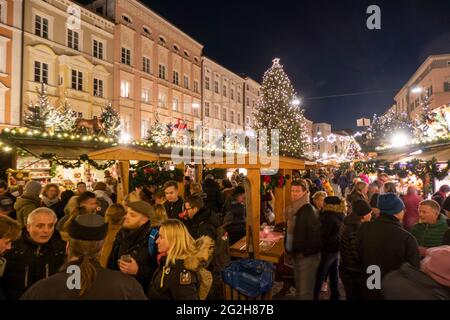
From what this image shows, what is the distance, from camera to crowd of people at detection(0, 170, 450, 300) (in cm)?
221

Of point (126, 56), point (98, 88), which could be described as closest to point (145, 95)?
point (126, 56)

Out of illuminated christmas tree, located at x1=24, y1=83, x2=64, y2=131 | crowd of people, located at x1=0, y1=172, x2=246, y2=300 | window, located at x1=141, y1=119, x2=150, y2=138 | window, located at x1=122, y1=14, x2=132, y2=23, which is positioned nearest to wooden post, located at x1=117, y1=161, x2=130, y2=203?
crowd of people, located at x1=0, y1=172, x2=246, y2=300

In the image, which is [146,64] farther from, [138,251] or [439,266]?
[439,266]

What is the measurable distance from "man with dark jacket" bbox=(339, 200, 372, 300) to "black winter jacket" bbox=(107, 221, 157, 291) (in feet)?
9.06

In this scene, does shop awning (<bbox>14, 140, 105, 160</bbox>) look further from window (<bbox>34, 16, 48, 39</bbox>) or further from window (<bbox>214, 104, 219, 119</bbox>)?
window (<bbox>214, 104, 219, 119</bbox>)

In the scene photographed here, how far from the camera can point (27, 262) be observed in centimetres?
305

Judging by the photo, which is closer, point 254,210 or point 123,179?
point 254,210

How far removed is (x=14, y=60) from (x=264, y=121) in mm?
21395

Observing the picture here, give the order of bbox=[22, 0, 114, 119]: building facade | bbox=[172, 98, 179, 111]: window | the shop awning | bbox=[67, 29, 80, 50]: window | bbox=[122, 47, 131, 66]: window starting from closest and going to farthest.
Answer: the shop awning < bbox=[22, 0, 114, 119]: building facade < bbox=[67, 29, 80, 50]: window < bbox=[122, 47, 131, 66]: window < bbox=[172, 98, 179, 111]: window

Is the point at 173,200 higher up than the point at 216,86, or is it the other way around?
the point at 216,86

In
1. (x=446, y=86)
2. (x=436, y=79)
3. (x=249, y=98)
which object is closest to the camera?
(x=446, y=86)

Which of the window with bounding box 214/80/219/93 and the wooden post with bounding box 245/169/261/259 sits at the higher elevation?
the window with bounding box 214/80/219/93

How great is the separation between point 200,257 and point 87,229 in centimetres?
115

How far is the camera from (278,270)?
586 cm
